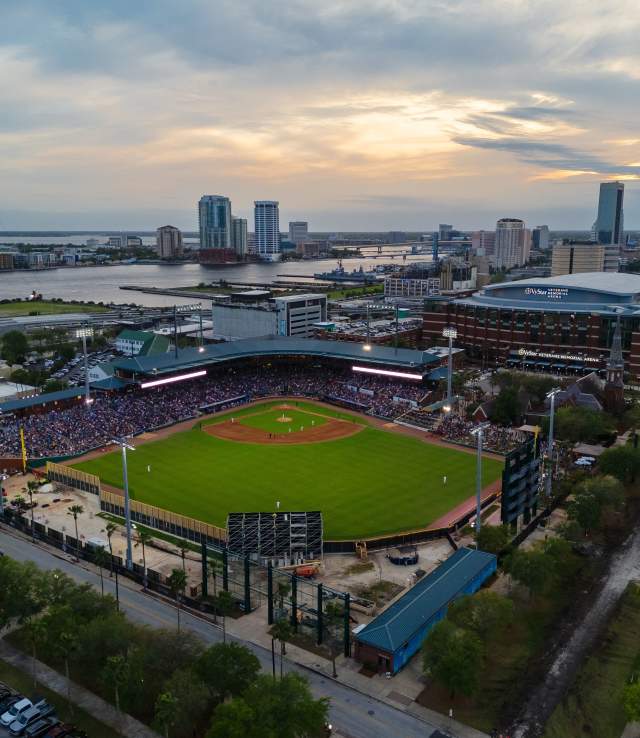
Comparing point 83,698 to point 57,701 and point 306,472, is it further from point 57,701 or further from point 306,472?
point 306,472

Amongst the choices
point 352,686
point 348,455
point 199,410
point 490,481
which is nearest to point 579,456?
point 490,481

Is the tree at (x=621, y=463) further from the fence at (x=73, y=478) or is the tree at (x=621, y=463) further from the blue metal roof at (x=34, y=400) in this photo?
the blue metal roof at (x=34, y=400)

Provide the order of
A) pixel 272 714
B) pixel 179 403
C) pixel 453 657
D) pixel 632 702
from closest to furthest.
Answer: pixel 272 714
pixel 632 702
pixel 453 657
pixel 179 403

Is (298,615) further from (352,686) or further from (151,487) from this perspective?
(151,487)

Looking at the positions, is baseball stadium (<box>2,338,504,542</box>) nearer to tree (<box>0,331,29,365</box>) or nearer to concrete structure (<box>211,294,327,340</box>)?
concrete structure (<box>211,294,327,340</box>)

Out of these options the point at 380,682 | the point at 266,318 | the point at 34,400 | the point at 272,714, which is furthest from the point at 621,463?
the point at 266,318

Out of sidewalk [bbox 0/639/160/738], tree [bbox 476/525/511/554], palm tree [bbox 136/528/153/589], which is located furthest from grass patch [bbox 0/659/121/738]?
tree [bbox 476/525/511/554]
